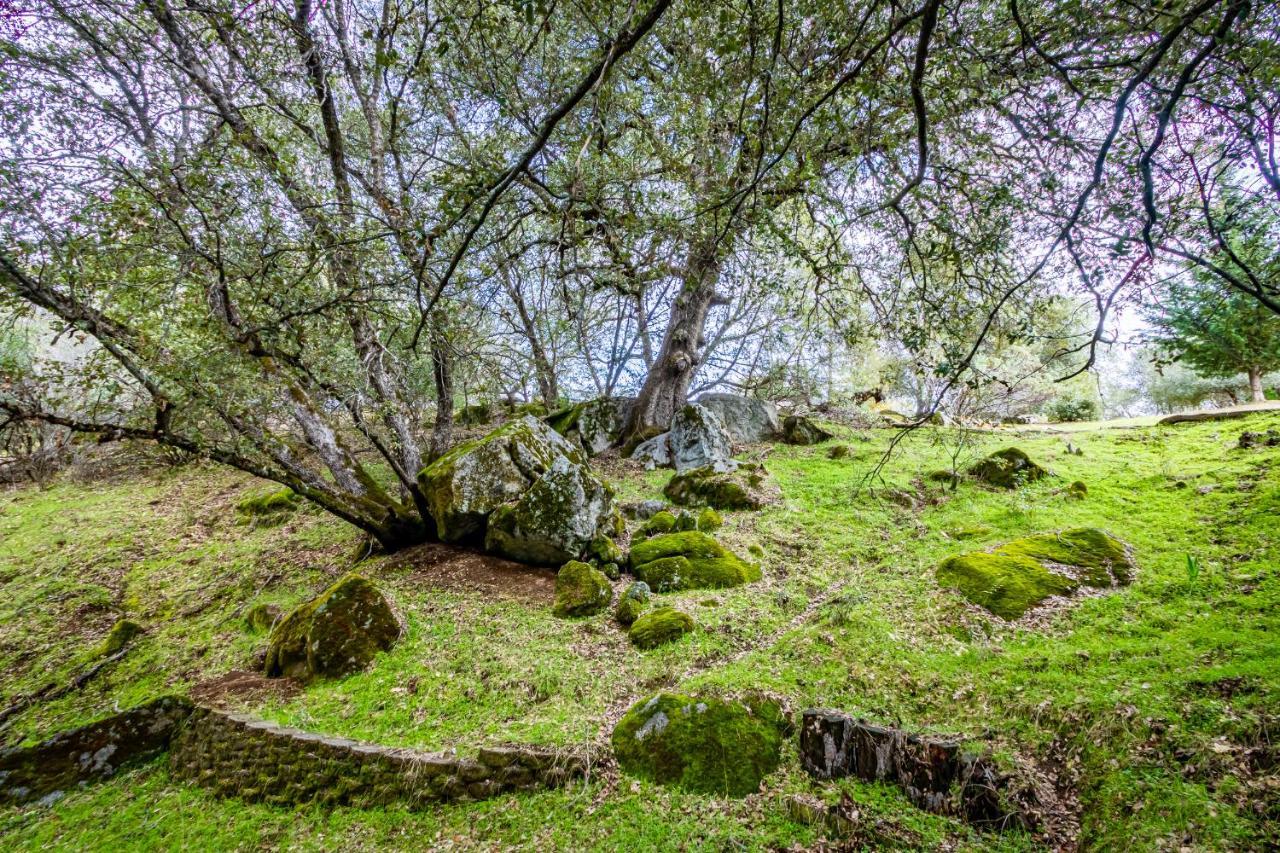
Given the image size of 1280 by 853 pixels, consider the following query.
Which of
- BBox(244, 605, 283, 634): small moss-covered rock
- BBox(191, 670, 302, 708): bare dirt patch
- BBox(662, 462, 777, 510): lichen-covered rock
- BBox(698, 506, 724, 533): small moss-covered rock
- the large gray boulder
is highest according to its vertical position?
the large gray boulder

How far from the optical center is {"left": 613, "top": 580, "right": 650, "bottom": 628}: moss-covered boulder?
548cm

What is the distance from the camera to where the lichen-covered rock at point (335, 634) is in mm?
4954

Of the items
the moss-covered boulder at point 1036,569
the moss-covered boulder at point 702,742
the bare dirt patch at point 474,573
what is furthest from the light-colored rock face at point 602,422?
the moss-covered boulder at point 702,742

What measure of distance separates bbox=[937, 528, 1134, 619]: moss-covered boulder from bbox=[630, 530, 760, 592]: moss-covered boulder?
2304 millimetres

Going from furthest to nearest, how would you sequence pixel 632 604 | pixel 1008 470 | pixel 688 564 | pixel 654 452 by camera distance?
pixel 654 452 < pixel 1008 470 < pixel 688 564 < pixel 632 604

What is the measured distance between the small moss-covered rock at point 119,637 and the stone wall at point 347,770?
273cm

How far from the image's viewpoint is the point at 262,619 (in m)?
5.98

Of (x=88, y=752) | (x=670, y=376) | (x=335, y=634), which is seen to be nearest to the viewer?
(x=88, y=752)

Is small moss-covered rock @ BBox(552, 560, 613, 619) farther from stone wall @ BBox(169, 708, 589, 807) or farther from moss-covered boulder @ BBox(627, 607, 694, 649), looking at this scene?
stone wall @ BBox(169, 708, 589, 807)

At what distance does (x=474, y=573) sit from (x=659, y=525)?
9.40ft

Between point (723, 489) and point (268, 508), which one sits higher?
point (268, 508)

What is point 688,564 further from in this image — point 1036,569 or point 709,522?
point 1036,569

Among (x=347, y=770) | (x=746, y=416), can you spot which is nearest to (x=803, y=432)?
(x=746, y=416)

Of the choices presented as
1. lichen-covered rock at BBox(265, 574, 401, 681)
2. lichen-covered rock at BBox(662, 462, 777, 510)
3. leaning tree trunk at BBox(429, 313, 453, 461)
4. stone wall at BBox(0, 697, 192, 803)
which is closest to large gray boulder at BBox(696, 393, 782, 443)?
lichen-covered rock at BBox(662, 462, 777, 510)
